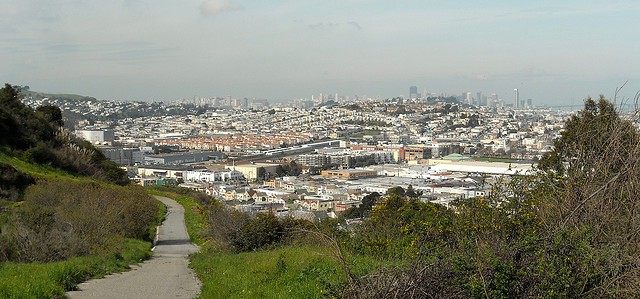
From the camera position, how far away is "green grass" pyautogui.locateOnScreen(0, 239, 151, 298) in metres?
6.15

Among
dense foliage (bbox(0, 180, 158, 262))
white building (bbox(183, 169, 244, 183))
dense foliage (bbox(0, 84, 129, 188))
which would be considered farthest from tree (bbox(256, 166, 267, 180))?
dense foliage (bbox(0, 180, 158, 262))

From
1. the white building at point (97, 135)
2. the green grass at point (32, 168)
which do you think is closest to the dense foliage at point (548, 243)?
the green grass at point (32, 168)

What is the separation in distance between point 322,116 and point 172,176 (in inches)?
3273

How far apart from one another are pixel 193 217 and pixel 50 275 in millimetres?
14806

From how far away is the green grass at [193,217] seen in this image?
1733 centimetres

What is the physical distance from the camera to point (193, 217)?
71.9 feet

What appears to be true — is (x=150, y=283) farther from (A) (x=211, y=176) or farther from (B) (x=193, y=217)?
(A) (x=211, y=176)

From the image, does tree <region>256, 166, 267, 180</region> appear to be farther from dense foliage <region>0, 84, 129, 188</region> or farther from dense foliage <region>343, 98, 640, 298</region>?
dense foliage <region>343, 98, 640, 298</region>

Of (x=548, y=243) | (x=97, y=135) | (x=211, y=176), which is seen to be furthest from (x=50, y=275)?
(x=97, y=135)

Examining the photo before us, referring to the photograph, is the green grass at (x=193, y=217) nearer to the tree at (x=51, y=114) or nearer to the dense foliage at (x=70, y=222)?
the dense foliage at (x=70, y=222)

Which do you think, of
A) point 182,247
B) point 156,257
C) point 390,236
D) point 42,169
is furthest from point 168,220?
point 390,236

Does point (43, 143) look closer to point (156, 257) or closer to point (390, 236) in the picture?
point (156, 257)

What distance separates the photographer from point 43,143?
24188 millimetres

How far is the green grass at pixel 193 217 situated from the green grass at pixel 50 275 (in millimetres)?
5919
